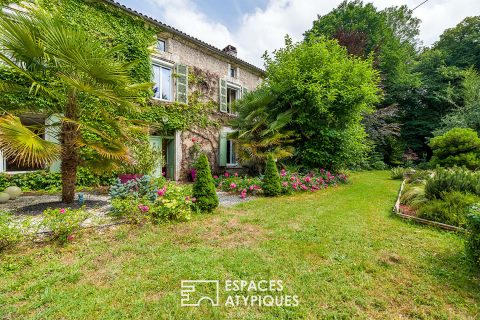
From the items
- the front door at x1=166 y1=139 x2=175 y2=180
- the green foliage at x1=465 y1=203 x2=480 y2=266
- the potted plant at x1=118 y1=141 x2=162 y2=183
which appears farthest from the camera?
the front door at x1=166 y1=139 x2=175 y2=180

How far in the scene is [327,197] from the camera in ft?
20.9

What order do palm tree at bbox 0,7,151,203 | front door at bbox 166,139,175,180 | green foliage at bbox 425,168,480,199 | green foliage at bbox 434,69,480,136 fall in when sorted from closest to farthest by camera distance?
palm tree at bbox 0,7,151,203, green foliage at bbox 425,168,480,199, front door at bbox 166,139,175,180, green foliage at bbox 434,69,480,136

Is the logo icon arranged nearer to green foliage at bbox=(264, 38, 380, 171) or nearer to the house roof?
green foliage at bbox=(264, 38, 380, 171)

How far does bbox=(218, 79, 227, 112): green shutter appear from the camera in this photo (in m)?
10.5

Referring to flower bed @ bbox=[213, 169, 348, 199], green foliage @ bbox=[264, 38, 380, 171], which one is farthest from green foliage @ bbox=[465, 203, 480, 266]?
green foliage @ bbox=[264, 38, 380, 171]

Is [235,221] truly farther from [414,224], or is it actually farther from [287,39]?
[287,39]

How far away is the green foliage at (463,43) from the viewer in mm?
17328

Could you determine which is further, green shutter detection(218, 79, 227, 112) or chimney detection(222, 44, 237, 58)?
chimney detection(222, 44, 237, 58)

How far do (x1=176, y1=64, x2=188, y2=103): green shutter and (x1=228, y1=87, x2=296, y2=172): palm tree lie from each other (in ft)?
7.58

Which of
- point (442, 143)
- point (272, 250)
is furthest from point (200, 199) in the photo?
point (442, 143)

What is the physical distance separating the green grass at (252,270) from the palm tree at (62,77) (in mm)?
1593

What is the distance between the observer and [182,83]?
8992mm

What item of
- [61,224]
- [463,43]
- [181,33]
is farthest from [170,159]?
[463,43]

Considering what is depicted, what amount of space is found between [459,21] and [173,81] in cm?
2654
